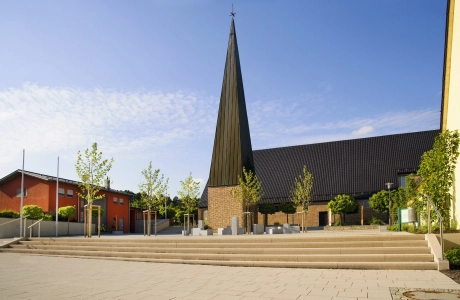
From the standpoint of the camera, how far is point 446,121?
2041 cm

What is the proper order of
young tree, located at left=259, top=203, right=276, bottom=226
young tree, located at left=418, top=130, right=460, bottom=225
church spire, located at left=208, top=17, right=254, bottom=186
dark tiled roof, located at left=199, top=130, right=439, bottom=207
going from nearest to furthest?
young tree, located at left=418, top=130, right=460, bottom=225, church spire, located at left=208, top=17, right=254, bottom=186, young tree, located at left=259, top=203, right=276, bottom=226, dark tiled roof, located at left=199, top=130, right=439, bottom=207

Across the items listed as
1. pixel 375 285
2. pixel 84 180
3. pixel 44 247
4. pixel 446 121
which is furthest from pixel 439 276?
pixel 84 180

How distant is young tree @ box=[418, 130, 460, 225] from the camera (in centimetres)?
1635

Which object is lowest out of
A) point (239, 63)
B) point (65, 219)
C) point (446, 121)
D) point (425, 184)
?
point (65, 219)

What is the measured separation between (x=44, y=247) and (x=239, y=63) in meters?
23.7

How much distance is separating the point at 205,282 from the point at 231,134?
2561 centimetres

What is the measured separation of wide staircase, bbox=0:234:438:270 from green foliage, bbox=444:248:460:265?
0.41 metres

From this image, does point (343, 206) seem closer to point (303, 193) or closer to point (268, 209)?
point (303, 193)

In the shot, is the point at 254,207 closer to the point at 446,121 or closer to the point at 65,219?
the point at 65,219

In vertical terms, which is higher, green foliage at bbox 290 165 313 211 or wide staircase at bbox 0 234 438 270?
green foliage at bbox 290 165 313 211

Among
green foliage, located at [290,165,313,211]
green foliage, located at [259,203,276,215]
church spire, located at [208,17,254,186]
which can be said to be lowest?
green foliage, located at [259,203,276,215]

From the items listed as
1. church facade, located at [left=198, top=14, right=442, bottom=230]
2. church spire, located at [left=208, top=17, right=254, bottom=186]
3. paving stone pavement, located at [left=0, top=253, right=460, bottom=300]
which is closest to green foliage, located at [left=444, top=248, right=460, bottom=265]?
paving stone pavement, located at [left=0, top=253, right=460, bottom=300]

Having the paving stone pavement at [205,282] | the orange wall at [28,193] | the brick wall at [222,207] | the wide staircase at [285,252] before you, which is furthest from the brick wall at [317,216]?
the paving stone pavement at [205,282]

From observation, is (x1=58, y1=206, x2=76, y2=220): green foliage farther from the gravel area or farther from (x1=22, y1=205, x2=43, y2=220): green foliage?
the gravel area
